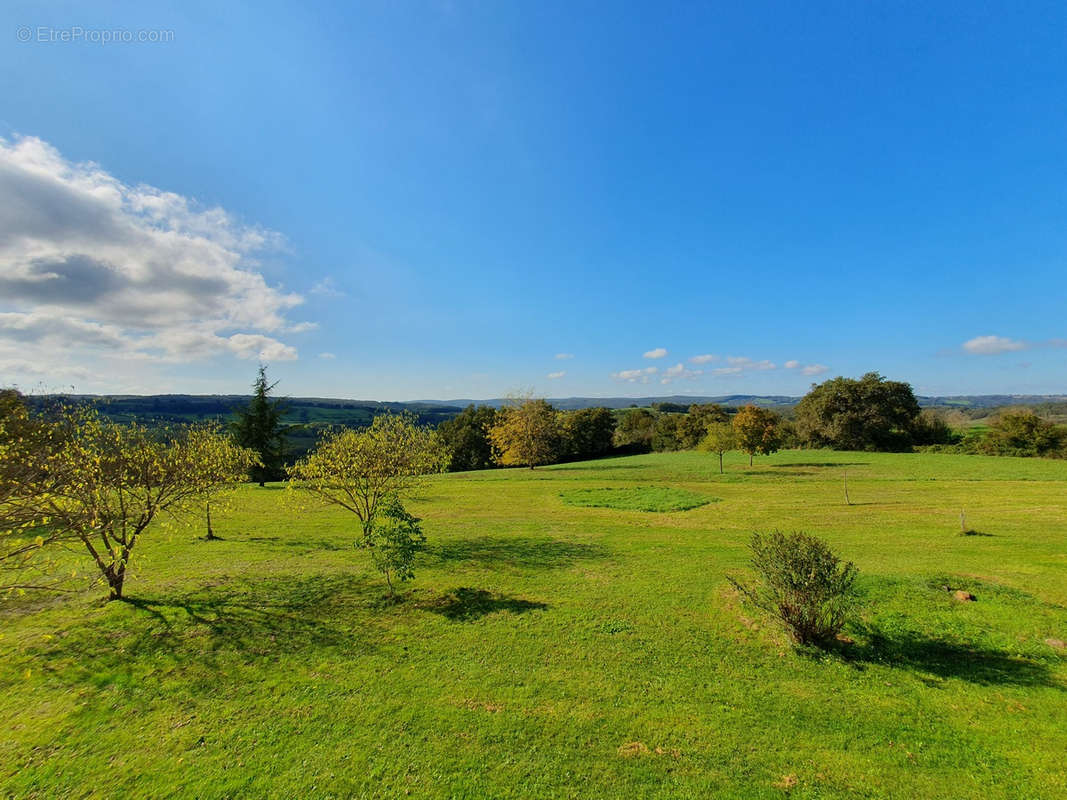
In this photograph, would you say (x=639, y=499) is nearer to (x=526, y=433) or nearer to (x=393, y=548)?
(x=393, y=548)

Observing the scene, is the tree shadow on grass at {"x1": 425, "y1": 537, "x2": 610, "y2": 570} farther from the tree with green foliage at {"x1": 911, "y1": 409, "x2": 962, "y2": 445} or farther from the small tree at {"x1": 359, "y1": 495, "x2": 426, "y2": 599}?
the tree with green foliage at {"x1": 911, "y1": 409, "x2": 962, "y2": 445}

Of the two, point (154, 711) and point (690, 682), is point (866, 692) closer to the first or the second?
point (690, 682)

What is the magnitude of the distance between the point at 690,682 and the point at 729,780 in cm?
249

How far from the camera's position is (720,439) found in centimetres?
4638

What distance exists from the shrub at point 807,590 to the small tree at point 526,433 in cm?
4010

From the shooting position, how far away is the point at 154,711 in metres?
7.82

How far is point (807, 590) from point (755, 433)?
136ft

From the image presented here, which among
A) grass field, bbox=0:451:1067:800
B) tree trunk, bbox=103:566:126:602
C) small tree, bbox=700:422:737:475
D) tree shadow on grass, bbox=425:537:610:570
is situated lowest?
tree shadow on grass, bbox=425:537:610:570

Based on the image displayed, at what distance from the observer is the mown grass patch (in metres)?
27.6

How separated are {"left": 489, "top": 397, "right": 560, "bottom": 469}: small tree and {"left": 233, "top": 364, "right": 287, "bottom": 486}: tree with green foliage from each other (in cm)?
2556

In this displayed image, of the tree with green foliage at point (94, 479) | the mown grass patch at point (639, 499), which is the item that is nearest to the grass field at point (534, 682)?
the tree with green foliage at point (94, 479)

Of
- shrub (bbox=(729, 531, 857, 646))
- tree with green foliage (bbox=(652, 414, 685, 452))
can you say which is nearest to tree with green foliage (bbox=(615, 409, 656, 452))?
tree with green foliage (bbox=(652, 414, 685, 452))

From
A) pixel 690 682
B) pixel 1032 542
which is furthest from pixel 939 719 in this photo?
pixel 1032 542

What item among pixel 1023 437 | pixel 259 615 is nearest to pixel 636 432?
pixel 1023 437
